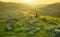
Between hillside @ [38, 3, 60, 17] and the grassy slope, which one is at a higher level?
Result: hillside @ [38, 3, 60, 17]

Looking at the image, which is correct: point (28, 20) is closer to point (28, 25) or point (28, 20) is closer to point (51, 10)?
point (28, 25)

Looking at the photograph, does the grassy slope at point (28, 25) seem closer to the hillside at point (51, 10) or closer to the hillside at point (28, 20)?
the hillside at point (28, 20)

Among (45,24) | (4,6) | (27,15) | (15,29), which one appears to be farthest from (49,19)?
(4,6)

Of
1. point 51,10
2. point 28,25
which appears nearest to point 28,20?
point 28,25

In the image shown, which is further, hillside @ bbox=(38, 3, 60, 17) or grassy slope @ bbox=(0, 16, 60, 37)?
hillside @ bbox=(38, 3, 60, 17)

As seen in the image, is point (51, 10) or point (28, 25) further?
point (51, 10)

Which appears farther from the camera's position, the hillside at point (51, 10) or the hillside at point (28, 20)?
the hillside at point (51, 10)

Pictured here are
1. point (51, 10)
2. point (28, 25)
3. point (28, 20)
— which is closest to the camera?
point (28, 25)

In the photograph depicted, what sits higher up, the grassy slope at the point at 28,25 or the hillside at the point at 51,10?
the hillside at the point at 51,10

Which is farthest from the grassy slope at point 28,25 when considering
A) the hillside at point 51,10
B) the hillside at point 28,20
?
the hillside at point 51,10

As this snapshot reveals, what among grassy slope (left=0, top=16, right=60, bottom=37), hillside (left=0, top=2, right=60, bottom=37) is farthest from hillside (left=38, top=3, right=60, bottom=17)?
grassy slope (left=0, top=16, right=60, bottom=37)

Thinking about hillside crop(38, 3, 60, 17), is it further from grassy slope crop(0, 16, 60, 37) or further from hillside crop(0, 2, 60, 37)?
grassy slope crop(0, 16, 60, 37)
